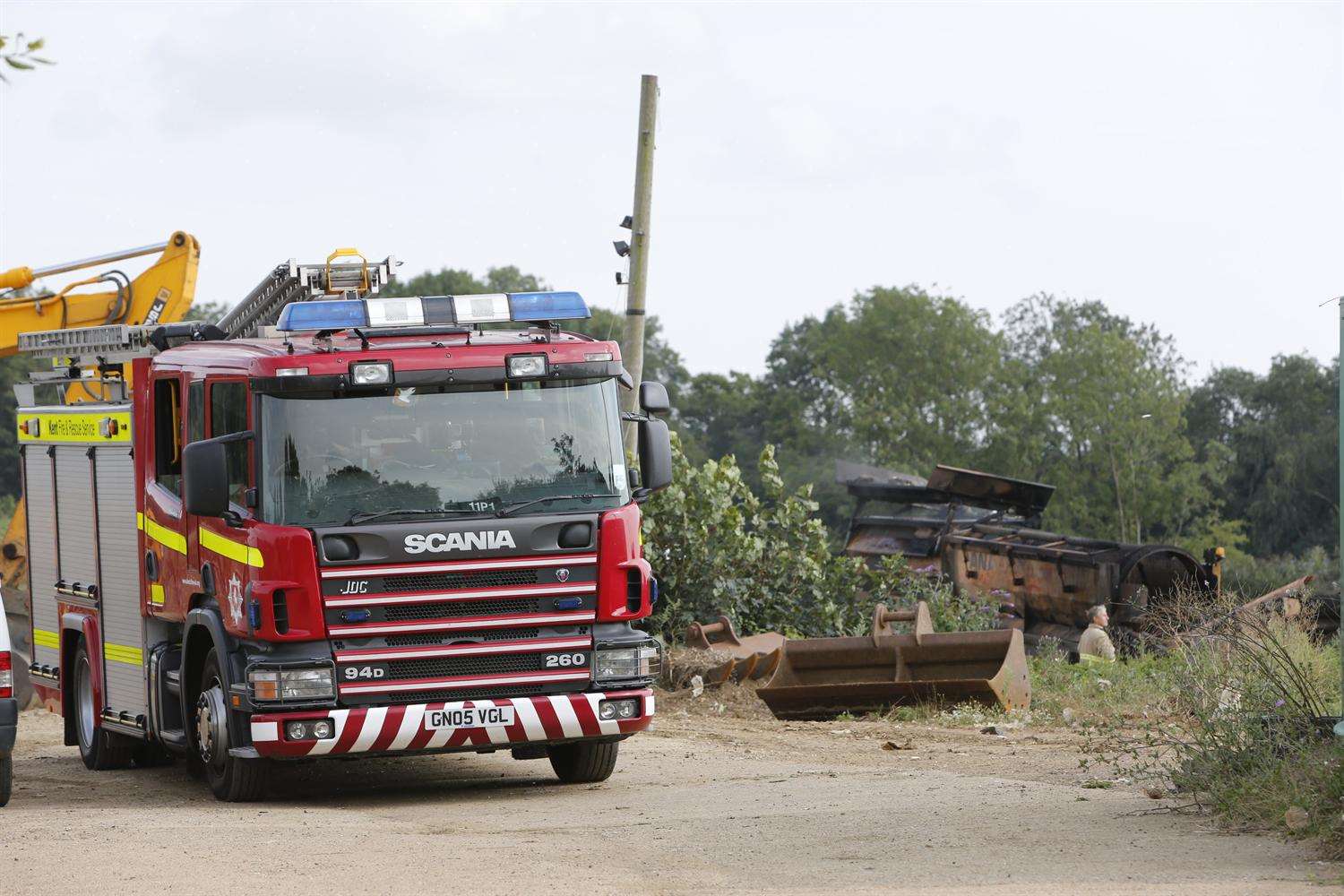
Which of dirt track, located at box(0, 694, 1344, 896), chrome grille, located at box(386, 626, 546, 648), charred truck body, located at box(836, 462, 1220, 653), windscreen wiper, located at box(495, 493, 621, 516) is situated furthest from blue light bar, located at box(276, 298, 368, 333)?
charred truck body, located at box(836, 462, 1220, 653)

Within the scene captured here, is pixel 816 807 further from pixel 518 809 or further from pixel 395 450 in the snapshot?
pixel 395 450

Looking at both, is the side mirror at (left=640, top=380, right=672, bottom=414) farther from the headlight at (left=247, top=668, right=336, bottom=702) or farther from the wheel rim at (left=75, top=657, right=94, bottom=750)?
the wheel rim at (left=75, top=657, right=94, bottom=750)

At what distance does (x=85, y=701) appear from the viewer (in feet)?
41.8

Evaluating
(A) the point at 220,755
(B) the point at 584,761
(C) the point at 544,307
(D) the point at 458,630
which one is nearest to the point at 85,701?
(A) the point at 220,755

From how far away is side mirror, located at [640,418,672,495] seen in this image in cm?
1011

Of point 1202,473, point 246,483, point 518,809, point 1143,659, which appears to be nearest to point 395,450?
point 246,483

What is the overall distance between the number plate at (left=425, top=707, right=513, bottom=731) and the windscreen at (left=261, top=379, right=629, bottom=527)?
1.08 metres

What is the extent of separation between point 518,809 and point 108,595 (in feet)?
12.7

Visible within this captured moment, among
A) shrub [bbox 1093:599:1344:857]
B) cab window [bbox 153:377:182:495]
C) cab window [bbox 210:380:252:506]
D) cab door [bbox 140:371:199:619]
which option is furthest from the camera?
cab window [bbox 153:377:182:495]

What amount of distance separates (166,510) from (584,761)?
303 centimetres

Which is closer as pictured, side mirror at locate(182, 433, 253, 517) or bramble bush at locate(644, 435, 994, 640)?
side mirror at locate(182, 433, 253, 517)

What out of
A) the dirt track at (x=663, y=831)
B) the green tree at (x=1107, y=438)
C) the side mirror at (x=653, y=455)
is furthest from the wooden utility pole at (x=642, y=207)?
the green tree at (x=1107, y=438)

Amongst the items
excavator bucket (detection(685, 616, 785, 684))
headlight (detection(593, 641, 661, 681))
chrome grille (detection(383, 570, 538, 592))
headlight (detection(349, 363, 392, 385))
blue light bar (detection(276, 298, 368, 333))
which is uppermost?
blue light bar (detection(276, 298, 368, 333))

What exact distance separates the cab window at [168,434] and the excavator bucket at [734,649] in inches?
248
